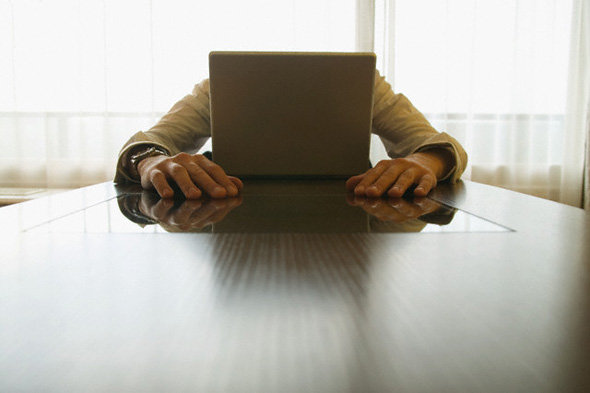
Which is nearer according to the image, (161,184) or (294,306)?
(294,306)

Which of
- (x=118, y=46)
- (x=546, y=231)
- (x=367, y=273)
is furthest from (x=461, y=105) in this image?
(x=367, y=273)

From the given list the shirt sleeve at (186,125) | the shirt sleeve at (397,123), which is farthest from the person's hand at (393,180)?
the shirt sleeve at (186,125)

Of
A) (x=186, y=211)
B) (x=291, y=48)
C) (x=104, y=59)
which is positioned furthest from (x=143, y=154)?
(x=104, y=59)

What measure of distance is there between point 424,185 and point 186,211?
376mm

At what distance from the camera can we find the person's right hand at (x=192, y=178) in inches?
26.2

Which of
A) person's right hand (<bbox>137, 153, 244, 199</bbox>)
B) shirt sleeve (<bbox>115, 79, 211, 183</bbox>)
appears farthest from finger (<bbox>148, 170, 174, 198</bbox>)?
shirt sleeve (<bbox>115, 79, 211, 183</bbox>)

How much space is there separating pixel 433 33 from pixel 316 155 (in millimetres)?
2282

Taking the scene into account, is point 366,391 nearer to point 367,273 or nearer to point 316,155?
point 367,273

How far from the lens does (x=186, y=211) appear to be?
540 millimetres

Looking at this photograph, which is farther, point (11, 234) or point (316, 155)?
point (316, 155)

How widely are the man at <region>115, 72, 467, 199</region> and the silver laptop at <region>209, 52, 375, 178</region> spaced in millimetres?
118

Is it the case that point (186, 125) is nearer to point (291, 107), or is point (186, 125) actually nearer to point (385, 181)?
point (291, 107)

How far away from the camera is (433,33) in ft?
9.13

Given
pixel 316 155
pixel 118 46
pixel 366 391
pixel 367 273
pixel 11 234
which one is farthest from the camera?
pixel 118 46
